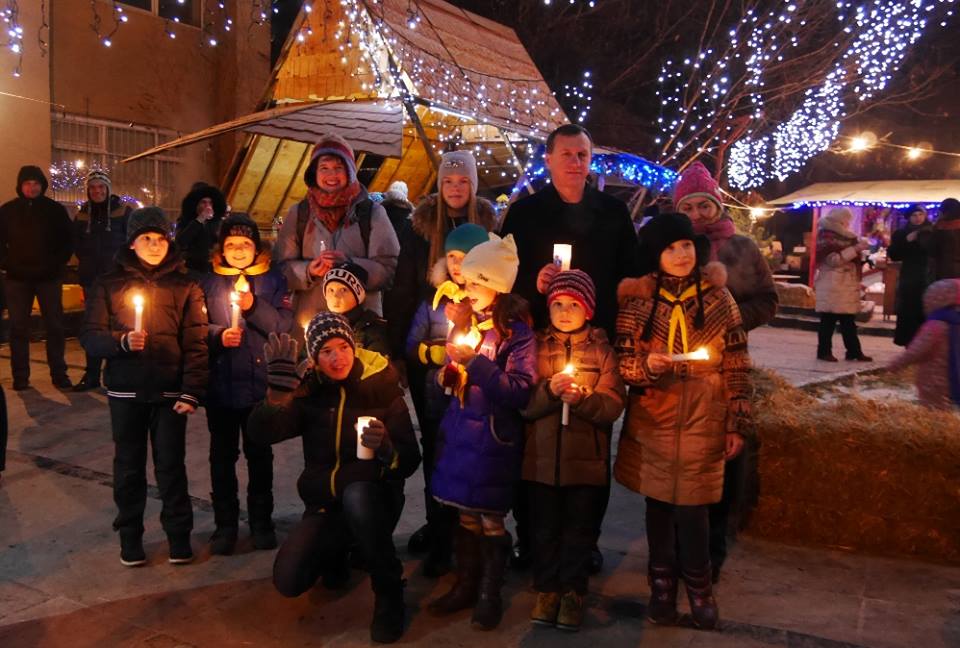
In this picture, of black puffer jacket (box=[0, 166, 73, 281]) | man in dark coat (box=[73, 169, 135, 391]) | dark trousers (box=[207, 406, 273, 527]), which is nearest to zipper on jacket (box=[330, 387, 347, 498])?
dark trousers (box=[207, 406, 273, 527])

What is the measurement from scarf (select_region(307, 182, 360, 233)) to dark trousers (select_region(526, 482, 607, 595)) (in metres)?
1.92

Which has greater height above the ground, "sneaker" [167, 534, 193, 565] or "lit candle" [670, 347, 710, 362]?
"lit candle" [670, 347, 710, 362]

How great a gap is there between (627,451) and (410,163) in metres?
12.3

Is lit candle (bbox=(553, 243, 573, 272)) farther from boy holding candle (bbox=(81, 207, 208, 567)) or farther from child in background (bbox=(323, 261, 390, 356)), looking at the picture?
boy holding candle (bbox=(81, 207, 208, 567))

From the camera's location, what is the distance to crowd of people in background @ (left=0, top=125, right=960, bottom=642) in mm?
3723

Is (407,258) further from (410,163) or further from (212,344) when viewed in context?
(410,163)

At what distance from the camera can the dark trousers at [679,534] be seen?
374cm

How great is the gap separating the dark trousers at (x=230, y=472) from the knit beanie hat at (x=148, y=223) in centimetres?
99

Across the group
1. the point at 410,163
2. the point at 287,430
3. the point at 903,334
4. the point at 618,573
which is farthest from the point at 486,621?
the point at 410,163

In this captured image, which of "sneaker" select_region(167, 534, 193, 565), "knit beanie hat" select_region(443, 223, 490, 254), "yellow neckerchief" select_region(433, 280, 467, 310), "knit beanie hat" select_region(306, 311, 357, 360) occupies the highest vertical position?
"knit beanie hat" select_region(443, 223, 490, 254)

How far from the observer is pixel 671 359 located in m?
3.60

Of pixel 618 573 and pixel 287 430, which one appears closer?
pixel 287 430

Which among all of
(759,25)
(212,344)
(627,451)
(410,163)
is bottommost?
(627,451)

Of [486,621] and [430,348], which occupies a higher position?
[430,348]
